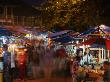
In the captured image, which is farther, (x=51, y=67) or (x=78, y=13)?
(x=78, y=13)

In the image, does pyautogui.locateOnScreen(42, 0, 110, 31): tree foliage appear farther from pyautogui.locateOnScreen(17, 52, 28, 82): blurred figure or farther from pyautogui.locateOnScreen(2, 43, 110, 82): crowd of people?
pyautogui.locateOnScreen(17, 52, 28, 82): blurred figure

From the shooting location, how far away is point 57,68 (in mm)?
17125

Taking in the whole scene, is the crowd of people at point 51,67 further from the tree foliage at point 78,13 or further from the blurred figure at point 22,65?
the tree foliage at point 78,13

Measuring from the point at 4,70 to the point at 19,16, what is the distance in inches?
564

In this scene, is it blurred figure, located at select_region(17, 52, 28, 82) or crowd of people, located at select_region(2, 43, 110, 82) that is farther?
blurred figure, located at select_region(17, 52, 28, 82)

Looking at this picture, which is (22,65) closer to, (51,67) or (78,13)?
(78,13)

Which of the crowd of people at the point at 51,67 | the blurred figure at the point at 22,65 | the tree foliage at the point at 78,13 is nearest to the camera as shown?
the crowd of people at the point at 51,67

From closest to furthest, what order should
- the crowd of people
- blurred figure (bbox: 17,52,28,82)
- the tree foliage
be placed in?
the crowd of people < blurred figure (bbox: 17,52,28,82) < the tree foliage

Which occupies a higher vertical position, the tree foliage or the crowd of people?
the tree foliage

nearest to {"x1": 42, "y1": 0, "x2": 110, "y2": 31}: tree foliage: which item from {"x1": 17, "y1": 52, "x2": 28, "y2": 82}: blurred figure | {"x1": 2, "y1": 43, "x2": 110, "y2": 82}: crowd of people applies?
{"x1": 2, "y1": 43, "x2": 110, "y2": 82}: crowd of people

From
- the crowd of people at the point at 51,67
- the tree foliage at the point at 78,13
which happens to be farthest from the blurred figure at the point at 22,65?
the tree foliage at the point at 78,13

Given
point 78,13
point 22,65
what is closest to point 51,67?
point 22,65

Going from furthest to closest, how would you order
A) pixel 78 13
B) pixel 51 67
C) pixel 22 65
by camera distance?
pixel 78 13
pixel 22 65
pixel 51 67

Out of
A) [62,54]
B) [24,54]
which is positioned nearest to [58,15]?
[24,54]
